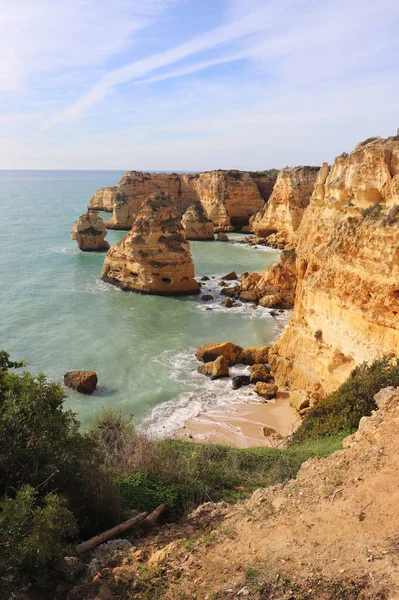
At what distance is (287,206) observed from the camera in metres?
45.2

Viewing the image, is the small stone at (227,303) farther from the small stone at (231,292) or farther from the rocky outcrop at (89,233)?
the rocky outcrop at (89,233)

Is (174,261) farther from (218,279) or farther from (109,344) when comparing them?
(109,344)

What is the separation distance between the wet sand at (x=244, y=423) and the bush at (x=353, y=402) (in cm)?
167

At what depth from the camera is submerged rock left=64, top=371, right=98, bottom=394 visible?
54.4ft

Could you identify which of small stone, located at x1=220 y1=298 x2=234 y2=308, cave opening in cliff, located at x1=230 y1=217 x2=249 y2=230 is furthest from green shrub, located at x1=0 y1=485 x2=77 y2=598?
cave opening in cliff, located at x1=230 y1=217 x2=249 y2=230

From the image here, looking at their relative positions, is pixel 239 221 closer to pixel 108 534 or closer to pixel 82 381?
pixel 82 381

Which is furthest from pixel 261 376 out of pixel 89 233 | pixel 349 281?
pixel 89 233

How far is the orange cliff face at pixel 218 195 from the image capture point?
5575 centimetres

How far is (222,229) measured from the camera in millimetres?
56250

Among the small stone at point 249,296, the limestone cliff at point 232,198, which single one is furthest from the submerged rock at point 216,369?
the limestone cliff at point 232,198

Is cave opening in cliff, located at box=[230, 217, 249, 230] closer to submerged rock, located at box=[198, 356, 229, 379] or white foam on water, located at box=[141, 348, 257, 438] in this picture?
white foam on water, located at box=[141, 348, 257, 438]

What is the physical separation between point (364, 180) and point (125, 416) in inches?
431

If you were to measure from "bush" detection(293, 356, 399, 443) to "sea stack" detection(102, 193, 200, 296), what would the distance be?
793 inches

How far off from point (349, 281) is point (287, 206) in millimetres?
34304
